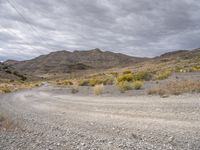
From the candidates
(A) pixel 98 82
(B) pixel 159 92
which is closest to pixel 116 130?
(B) pixel 159 92

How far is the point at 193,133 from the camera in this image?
8.67 meters

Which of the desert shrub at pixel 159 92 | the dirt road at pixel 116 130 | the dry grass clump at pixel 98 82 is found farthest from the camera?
Result: the dry grass clump at pixel 98 82

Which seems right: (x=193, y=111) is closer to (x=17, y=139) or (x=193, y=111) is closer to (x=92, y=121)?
(x=92, y=121)

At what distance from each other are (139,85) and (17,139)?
1729 centimetres

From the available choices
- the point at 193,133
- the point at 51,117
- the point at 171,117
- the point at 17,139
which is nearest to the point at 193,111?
the point at 171,117

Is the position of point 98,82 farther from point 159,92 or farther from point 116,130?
point 116,130

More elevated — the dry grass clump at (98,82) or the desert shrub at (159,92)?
the dry grass clump at (98,82)

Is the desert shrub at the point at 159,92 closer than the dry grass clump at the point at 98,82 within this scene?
Yes

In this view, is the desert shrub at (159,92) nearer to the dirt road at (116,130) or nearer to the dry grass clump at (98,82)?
the dirt road at (116,130)

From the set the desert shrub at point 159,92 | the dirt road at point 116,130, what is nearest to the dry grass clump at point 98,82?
the desert shrub at point 159,92

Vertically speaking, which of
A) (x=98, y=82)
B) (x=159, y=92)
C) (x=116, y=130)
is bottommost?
(x=116, y=130)

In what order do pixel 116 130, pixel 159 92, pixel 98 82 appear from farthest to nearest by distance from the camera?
pixel 98 82
pixel 159 92
pixel 116 130

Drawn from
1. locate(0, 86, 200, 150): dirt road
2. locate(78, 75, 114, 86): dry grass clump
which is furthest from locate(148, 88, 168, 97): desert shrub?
locate(78, 75, 114, 86): dry grass clump

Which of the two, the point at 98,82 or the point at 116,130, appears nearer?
the point at 116,130
